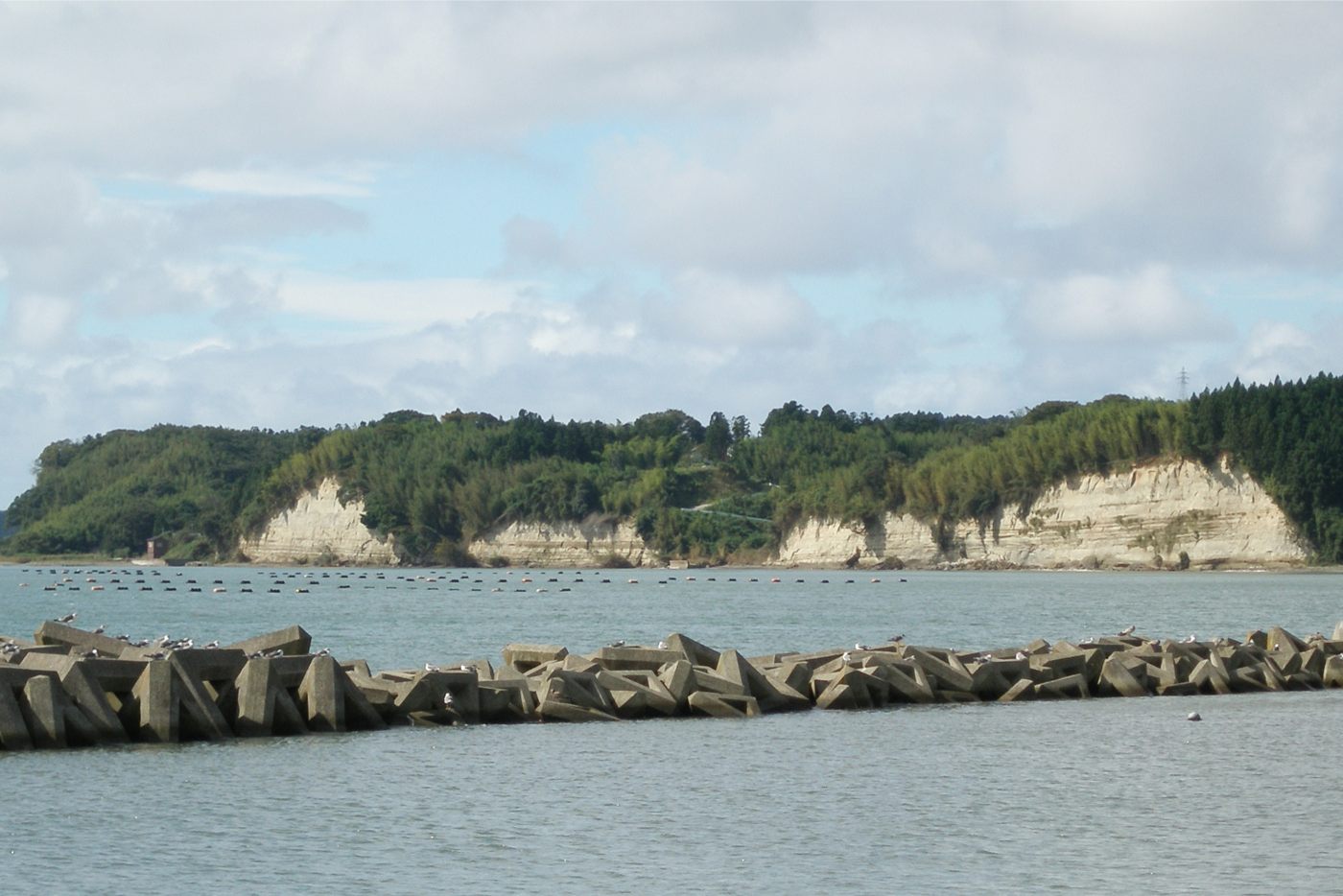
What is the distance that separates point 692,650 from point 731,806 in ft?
35.8

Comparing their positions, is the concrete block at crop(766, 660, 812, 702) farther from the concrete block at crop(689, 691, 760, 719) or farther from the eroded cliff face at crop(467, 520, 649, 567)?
the eroded cliff face at crop(467, 520, 649, 567)

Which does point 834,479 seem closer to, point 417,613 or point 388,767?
point 417,613

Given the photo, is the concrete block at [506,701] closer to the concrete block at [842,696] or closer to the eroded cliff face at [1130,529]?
the concrete block at [842,696]

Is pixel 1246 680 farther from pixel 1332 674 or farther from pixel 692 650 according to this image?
pixel 692 650

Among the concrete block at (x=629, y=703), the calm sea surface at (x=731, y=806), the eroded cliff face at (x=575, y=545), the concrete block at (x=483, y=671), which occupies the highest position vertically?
the eroded cliff face at (x=575, y=545)

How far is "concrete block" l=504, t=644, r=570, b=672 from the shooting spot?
31047mm

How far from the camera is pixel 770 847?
1759 centimetres

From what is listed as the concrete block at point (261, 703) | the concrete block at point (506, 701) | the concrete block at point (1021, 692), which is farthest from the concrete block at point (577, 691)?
the concrete block at point (1021, 692)

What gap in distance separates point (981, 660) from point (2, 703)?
1786 cm

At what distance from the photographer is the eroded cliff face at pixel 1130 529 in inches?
5025

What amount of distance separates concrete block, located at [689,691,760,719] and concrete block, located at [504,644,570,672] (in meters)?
3.27

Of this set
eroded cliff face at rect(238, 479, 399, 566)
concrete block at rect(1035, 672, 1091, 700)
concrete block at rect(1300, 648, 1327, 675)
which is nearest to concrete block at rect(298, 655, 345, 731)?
concrete block at rect(1035, 672, 1091, 700)

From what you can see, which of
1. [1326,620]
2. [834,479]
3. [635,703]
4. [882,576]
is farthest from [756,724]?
[834,479]

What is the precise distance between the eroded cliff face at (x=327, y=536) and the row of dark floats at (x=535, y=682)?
15027 cm
